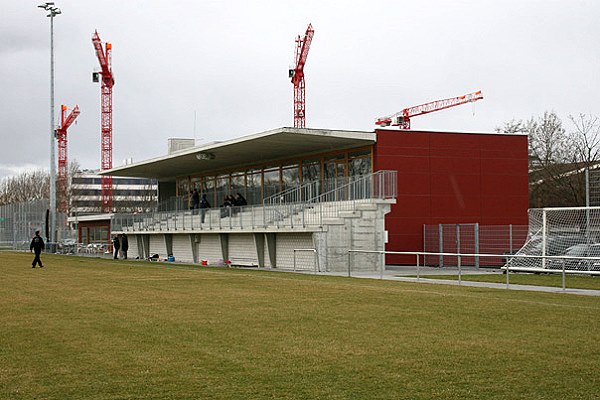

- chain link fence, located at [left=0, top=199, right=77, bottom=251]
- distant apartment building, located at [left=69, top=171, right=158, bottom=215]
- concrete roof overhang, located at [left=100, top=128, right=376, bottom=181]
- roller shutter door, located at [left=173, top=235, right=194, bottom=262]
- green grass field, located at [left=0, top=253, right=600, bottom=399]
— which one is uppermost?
distant apartment building, located at [left=69, top=171, right=158, bottom=215]

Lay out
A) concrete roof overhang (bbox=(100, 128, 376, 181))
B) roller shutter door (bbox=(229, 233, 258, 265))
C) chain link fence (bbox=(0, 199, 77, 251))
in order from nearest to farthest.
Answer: concrete roof overhang (bbox=(100, 128, 376, 181)) → roller shutter door (bbox=(229, 233, 258, 265)) → chain link fence (bbox=(0, 199, 77, 251))

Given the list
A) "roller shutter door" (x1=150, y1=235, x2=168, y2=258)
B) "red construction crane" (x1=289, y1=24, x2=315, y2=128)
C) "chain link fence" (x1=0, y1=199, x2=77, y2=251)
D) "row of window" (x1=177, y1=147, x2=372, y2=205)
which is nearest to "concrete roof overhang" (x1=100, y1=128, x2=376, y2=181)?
"row of window" (x1=177, y1=147, x2=372, y2=205)

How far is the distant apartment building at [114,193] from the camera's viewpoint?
128 m

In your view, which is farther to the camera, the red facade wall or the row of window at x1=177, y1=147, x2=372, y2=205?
the row of window at x1=177, y1=147, x2=372, y2=205

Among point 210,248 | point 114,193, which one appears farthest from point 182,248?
point 114,193

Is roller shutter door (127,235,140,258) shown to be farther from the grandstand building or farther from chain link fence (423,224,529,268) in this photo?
chain link fence (423,224,529,268)

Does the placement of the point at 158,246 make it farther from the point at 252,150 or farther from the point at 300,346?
the point at 300,346

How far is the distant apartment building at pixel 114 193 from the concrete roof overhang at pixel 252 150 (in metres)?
69.8

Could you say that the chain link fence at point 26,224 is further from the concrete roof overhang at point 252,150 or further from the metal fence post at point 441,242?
the metal fence post at point 441,242

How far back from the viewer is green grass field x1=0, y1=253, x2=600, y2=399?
915 centimetres

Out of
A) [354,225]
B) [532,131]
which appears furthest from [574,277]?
[532,131]

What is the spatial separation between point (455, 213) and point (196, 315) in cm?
2673

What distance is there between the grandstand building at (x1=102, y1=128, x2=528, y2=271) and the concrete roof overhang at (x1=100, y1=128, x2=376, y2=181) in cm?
6

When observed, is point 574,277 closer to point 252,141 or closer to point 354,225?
point 354,225
